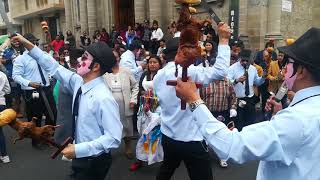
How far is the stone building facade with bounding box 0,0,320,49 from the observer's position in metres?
12.8

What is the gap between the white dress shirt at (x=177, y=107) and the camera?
3.28 metres

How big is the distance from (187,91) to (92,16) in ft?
67.5

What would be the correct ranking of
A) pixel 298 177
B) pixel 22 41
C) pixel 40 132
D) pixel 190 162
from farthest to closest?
1. pixel 190 162
2. pixel 22 41
3. pixel 40 132
4. pixel 298 177

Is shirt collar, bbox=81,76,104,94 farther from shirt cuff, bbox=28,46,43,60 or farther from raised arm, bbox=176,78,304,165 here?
raised arm, bbox=176,78,304,165

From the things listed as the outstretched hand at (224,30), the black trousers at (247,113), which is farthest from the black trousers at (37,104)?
the outstretched hand at (224,30)

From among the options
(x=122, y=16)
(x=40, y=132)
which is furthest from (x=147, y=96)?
(x=122, y=16)

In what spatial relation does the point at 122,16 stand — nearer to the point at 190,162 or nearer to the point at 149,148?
the point at 149,148

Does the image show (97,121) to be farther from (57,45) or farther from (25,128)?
(57,45)

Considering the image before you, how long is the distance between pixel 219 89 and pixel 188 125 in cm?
216

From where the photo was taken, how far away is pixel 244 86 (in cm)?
654

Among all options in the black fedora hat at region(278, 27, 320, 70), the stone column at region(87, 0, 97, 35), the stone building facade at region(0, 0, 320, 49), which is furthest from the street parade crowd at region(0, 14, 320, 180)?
the stone column at region(87, 0, 97, 35)

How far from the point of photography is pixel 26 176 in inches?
210

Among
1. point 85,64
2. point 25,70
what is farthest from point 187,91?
point 25,70

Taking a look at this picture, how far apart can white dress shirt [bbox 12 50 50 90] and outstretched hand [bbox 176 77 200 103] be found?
5173 mm
